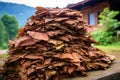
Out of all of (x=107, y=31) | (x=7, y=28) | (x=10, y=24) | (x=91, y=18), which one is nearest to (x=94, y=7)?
(x=91, y=18)

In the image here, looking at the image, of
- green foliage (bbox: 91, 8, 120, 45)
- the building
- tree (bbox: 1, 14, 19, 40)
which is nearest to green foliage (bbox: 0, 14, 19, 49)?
tree (bbox: 1, 14, 19, 40)

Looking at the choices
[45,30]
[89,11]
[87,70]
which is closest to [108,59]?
[87,70]

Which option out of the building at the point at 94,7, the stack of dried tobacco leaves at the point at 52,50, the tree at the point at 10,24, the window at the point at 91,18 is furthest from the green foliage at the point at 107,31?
the tree at the point at 10,24

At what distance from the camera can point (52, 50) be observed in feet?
8.86

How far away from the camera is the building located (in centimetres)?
1370

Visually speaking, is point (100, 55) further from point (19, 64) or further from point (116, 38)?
point (116, 38)

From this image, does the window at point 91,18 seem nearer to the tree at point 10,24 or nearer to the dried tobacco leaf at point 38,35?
→ the dried tobacco leaf at point 38,35

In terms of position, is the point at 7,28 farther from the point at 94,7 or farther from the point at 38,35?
the point at 38,35

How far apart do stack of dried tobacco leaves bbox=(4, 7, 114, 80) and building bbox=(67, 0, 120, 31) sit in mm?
10934

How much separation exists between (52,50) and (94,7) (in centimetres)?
1298

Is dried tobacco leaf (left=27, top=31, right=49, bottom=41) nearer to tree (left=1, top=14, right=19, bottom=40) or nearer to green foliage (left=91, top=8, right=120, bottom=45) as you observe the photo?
green foliage (left=91, top=8, right=120, bottom=45)

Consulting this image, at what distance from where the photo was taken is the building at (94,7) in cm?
1370

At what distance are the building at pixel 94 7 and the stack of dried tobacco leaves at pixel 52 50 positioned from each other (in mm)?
10934

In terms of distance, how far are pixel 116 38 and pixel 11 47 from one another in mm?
8021
